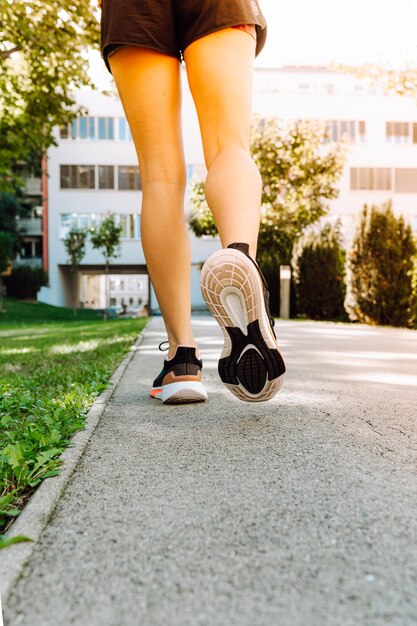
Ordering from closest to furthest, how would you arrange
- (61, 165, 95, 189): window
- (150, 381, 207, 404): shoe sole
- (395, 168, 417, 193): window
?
(150, 381, 207, 404): shoe sole → (61, 165, 95, 189): window → (395, 168, 417, 193): window

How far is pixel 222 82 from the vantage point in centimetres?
204

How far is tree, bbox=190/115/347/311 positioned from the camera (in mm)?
20891

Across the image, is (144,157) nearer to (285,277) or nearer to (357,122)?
(285,277)

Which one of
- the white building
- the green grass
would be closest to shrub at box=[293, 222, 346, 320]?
the green grass

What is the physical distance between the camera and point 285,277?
1670cm

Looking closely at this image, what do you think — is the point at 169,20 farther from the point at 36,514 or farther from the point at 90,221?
the point at 90,221

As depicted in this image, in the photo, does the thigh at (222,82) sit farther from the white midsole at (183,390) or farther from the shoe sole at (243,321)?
the white midsole at (183,390)

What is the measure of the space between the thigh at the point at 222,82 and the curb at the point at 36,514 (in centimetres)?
106

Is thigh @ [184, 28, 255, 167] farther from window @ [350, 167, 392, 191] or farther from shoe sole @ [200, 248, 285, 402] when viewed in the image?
window @ [350, 167, 392, 191]

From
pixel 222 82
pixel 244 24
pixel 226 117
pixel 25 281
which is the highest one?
pixel 244 24

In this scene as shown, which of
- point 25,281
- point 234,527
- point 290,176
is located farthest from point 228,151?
point 25,281

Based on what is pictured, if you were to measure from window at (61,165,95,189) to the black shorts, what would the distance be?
34.1 metres

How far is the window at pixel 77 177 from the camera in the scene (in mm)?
34906

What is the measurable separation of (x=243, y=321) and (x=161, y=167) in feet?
2.67
